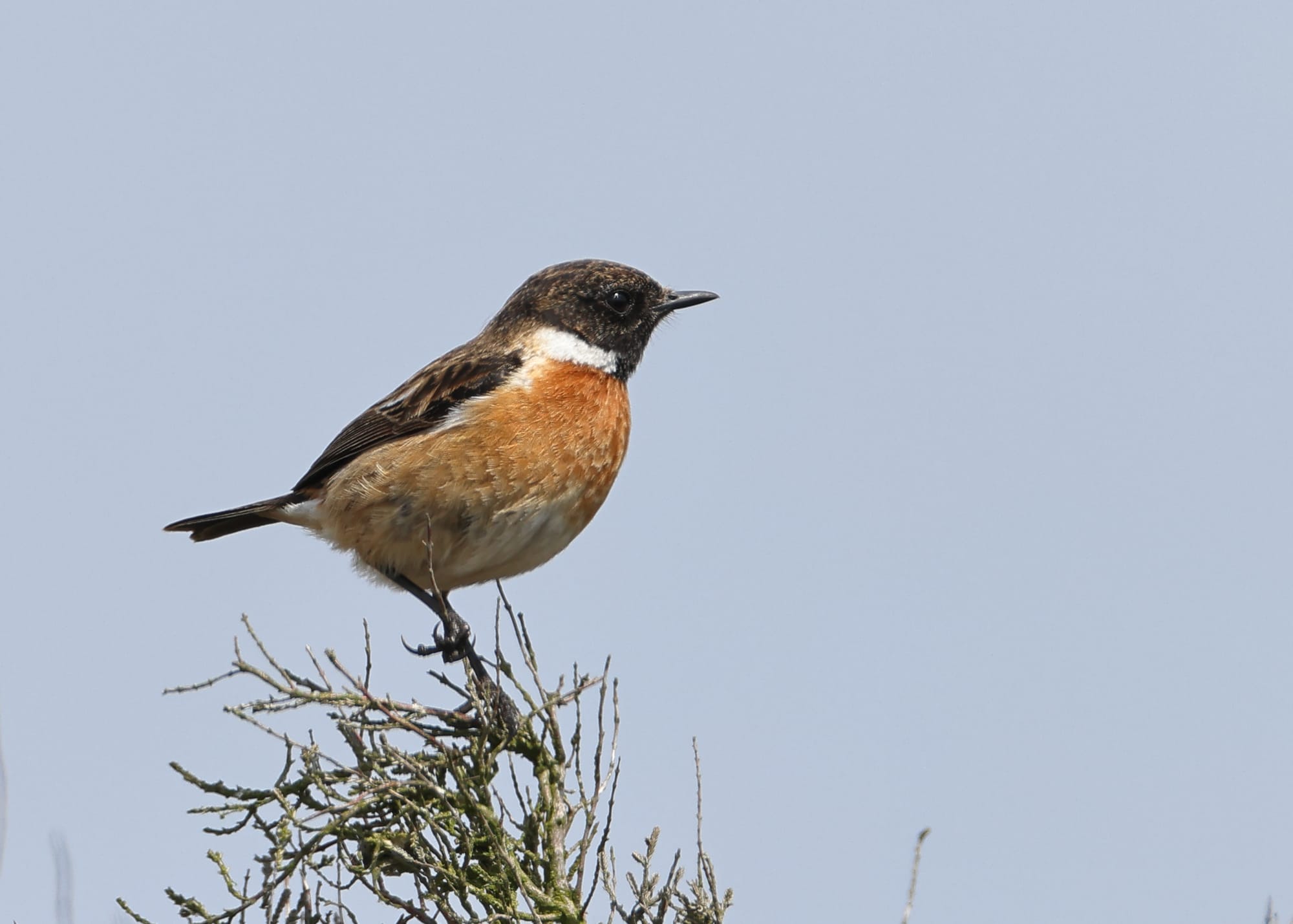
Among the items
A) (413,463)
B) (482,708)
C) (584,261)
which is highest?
(584,261)

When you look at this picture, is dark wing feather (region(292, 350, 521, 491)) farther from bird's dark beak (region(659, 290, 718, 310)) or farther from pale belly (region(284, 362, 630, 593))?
bird's dark beak (region(659, 290, 718, 310))

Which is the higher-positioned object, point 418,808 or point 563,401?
point 563,401

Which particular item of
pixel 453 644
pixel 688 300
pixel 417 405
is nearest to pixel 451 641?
pixel 453 644

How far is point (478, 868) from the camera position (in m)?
4.46

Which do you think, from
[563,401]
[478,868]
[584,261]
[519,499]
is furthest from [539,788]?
[584,261]

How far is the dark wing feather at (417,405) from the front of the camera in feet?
21.4

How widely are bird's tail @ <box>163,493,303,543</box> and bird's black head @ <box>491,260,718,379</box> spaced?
151 cm

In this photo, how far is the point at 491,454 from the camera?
6.03 meters

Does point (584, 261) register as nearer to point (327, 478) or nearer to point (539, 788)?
point (327, 478)

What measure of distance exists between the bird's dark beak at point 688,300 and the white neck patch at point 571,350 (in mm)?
428

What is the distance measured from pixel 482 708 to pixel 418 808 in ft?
1.27

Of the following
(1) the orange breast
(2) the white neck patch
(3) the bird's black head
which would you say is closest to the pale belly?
(1) the orange breast

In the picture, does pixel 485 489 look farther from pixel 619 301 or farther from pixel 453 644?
pixel 619 301

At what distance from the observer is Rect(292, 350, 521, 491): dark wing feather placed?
6.51 m
